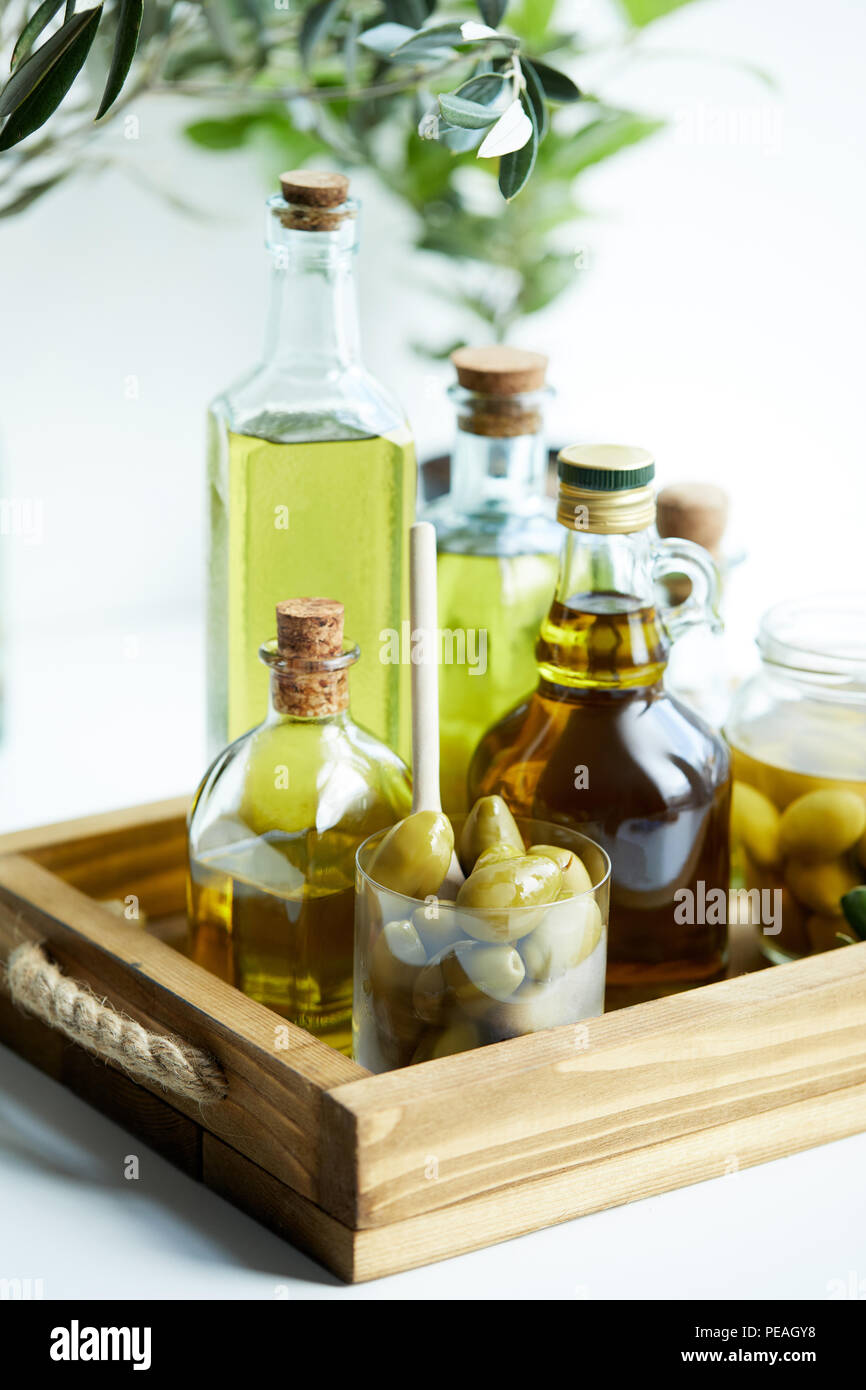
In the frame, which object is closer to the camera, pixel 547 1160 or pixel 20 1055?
pixel 547 1160

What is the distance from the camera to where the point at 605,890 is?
19.9 inches

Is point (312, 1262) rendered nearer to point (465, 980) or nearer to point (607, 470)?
point (465, 980)

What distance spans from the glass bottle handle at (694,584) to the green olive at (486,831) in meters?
0.12

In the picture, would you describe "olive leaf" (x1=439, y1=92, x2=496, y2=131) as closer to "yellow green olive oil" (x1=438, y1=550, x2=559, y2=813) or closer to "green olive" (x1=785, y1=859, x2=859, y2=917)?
"yellow green olive oil" (x1=438, y1=550, x2=559, y2=813)

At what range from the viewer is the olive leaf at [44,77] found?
480 mm

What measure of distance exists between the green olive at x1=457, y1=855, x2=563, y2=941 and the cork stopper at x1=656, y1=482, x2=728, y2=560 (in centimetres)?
26

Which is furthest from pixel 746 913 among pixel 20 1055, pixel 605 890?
pixel 20 1055

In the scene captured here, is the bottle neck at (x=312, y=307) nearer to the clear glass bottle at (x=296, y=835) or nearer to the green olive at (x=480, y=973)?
the clear glass bottle at (x=296, y=835)

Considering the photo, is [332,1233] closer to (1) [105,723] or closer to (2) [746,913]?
(2) [746,913]

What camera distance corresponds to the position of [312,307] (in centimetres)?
62

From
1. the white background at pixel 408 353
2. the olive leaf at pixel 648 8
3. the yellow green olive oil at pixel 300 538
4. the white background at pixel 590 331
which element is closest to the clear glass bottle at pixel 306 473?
the yellow green olive oil at pixel 300 538

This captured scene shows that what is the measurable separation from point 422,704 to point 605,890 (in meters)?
0.08
